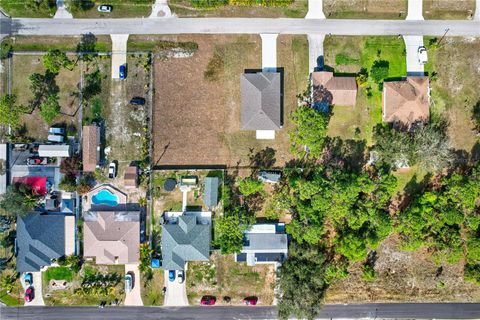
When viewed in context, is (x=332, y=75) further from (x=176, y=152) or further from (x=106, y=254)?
(x=106, y=254)

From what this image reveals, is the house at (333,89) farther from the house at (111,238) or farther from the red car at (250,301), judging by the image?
the house at (111,238)

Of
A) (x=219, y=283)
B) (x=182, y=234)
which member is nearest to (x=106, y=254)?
(x=182, y=234)

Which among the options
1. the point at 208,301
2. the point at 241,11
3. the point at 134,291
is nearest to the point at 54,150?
the point at 134,291

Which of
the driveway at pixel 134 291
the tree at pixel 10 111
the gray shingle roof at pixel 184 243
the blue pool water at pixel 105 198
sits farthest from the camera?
the blue pool water at pixel 105 198

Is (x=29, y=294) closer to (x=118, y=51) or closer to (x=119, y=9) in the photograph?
(x=118, y=51)

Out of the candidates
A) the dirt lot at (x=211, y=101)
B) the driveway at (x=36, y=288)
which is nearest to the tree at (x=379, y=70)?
the dirt lot at (x=211, y=101)

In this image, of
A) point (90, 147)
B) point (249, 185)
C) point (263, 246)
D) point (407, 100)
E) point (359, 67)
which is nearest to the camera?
point (249, 185)

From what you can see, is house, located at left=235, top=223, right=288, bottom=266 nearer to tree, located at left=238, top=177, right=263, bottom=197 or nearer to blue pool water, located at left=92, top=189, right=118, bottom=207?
tree, located at left=238, top=177, right=263, bottom=197
